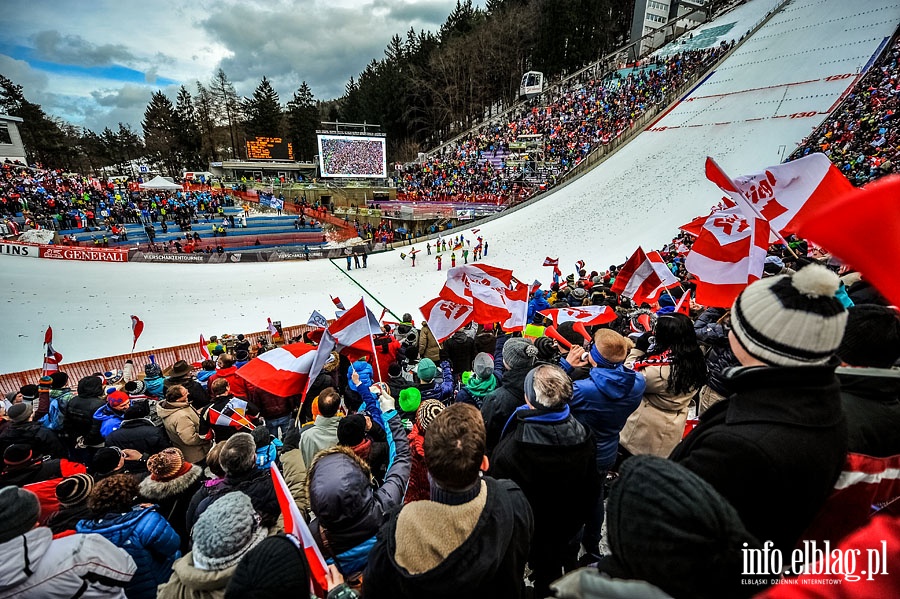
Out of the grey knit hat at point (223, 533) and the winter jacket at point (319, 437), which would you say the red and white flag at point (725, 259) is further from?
the grey knit hat at point (223, 533)

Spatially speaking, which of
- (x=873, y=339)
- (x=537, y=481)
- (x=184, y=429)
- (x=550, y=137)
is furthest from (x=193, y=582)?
(x=550, y=137)

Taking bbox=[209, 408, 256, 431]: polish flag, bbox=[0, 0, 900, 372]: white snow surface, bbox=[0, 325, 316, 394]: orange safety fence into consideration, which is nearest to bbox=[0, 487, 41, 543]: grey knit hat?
bbox=[209, 408, 256, 431]: polish flag

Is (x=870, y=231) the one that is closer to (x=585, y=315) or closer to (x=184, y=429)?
(x=585, y=315)

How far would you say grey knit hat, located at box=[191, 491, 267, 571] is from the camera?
1.66 m

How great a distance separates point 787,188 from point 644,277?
227 centimetres

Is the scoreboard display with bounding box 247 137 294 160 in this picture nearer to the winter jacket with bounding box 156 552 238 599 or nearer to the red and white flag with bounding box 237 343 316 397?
the red and white flag with bounding box 237 343 316 397

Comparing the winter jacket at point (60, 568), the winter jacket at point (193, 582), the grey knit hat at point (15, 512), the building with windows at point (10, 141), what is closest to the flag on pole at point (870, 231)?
the winter jacket at point (193, 582)

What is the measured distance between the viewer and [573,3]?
50188 millimetres

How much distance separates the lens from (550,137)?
36.2 meters

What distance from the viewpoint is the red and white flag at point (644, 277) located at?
6.11 m

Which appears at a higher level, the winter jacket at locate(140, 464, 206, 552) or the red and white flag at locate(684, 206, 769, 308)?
the red and white flag at locate(684, 206, 769, 308)

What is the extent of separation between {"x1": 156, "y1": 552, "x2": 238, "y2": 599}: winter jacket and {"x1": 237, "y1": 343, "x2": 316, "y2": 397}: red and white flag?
7.01ft

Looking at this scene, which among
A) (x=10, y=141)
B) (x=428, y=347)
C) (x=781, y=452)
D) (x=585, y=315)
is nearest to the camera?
(x=781, y=452)

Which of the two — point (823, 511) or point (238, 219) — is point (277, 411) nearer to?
point (823, 511)
